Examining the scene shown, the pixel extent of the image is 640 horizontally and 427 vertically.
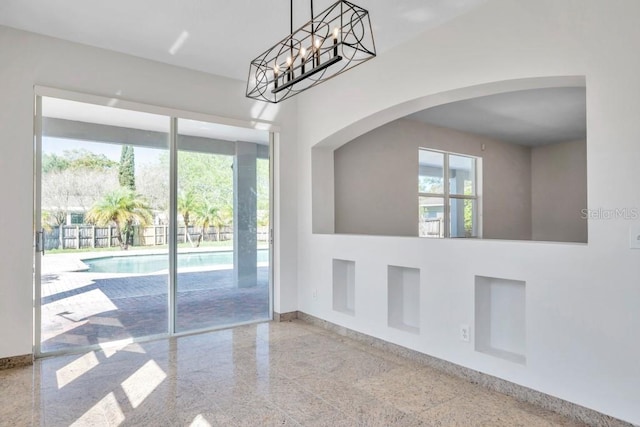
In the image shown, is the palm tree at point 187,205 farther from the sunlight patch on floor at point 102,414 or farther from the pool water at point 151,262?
the sunlight patch on floor at point 102,414

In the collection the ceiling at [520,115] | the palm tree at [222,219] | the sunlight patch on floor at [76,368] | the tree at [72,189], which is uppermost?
the ceiling at [520,115]

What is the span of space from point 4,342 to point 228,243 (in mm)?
2090

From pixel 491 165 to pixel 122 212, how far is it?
5.80 metres

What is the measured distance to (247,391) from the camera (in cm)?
278

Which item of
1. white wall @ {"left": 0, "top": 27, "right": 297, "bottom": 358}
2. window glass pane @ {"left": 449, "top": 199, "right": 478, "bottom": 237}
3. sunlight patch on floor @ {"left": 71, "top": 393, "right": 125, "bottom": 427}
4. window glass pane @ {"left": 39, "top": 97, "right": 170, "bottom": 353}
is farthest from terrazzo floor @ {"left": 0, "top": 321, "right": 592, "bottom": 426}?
window glass pane @ {"left": 449, "top": 199, "right": 478, "bottom": 237}

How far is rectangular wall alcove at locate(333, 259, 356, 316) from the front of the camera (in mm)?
4305

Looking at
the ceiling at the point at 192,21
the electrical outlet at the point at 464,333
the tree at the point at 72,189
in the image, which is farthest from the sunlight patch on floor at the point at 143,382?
the ceiling at the point at 192,21

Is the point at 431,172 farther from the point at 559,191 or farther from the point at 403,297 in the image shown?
the point at 559,191

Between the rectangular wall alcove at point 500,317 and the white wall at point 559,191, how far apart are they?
523 centimetres

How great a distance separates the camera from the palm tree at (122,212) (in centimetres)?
374

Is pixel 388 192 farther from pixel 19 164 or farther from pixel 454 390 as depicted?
pixel 19 164

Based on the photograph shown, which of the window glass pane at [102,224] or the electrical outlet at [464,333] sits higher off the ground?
the window glass pane at [102,224]

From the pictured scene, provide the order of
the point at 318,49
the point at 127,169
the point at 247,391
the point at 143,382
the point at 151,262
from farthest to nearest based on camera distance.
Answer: the point at 151,262, the point at 127,169, the point at 143,382, the point at 247,391, the point at 318,49

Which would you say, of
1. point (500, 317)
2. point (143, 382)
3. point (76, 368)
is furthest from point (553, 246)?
point (76, 368)
